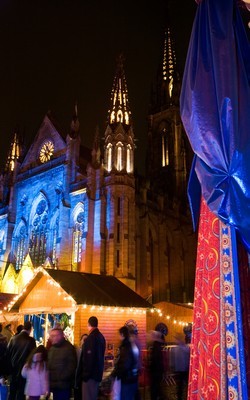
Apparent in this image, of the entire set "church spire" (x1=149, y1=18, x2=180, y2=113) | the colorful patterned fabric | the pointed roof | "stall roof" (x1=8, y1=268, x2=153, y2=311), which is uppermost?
"church spire" (x1=149, y1=18, x2=180, y2=113)

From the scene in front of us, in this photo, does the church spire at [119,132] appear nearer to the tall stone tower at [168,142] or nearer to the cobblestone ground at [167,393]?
the tall stone tower at [168,142]

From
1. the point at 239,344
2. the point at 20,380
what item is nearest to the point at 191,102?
the point at 239,344

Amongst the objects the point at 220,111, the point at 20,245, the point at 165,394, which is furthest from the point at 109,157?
the point at 220,111

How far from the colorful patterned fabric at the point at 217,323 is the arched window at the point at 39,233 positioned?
111 feet

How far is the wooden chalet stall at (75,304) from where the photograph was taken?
15945mm

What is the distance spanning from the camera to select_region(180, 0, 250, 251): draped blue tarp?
3.30 meters

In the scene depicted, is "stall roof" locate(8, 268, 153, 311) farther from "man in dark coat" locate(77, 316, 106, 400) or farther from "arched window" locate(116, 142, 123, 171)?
"arched window" locate(116, 142, 123, 171)

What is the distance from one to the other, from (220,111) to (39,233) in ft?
117

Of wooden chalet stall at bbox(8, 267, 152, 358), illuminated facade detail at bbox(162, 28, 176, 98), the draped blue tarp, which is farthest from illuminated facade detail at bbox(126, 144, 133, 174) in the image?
the draped blue tarp

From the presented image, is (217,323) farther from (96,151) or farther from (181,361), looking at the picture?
(96,151)

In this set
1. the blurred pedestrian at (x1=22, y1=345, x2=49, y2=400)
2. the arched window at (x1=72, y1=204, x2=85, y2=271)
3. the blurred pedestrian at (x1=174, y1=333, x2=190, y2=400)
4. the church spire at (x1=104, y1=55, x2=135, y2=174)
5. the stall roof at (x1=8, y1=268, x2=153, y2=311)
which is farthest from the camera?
the church spire at (x1=104, y1=55, x2=135, y2=174)

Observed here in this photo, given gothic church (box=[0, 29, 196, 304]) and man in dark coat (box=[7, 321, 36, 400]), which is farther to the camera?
gothic church (box=[0, 29, 196, 304])

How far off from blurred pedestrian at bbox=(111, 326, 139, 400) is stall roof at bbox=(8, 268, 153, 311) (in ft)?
A: 31.0

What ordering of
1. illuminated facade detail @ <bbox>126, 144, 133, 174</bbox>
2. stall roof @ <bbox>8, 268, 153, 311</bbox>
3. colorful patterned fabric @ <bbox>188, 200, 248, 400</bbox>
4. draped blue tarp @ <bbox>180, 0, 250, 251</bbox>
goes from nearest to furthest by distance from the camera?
colorful patterned fabric @ <bbox>188, 200, 248, 400</bbox>, draped blue tarp @ <bbox>180, 0, 250, 251</bbox>, stall roof @ <bbox>8, 268, 153, 311</bbox>, illuminated facade detail @ <bbox>126, 144, 133, 174</bbox>
